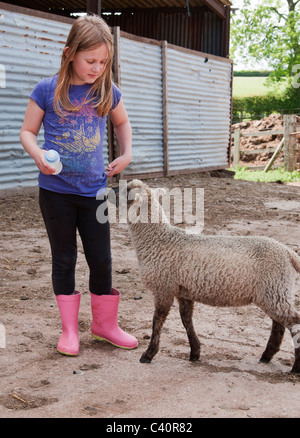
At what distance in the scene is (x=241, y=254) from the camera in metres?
3.14

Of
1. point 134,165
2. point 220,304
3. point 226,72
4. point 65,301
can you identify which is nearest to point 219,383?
point 220,304

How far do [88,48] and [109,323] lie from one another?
1724mm

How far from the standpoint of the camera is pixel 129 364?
3.13 metres

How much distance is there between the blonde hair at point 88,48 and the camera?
2.91 metres

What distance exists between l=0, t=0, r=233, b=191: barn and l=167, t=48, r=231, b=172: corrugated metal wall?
0.08 feet

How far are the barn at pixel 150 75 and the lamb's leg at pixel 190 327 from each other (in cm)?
520

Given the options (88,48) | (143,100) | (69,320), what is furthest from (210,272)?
(143,100)

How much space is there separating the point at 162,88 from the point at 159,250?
29.1 ft

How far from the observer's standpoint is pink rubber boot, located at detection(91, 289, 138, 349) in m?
3.42

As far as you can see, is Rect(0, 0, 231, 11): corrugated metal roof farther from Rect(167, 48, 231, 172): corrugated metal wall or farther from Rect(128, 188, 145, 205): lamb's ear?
Rect(128, 188, 145, 205): lamb's ear

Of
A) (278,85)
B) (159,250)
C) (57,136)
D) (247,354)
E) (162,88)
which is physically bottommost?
(247,354)

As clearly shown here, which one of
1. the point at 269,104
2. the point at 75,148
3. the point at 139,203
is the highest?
the point at 269,104

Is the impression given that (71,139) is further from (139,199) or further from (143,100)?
(143,100)
